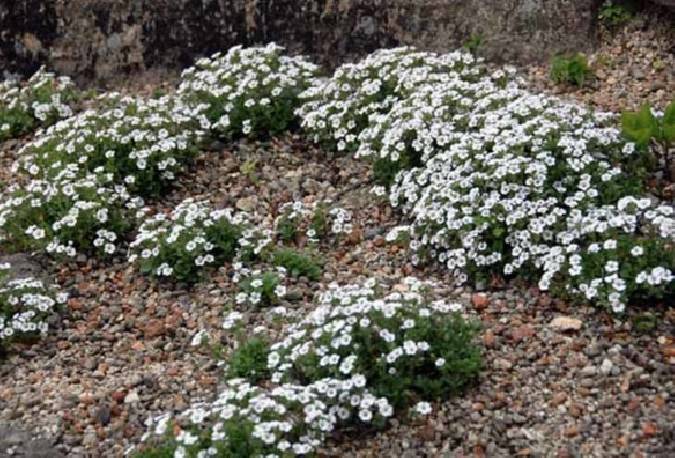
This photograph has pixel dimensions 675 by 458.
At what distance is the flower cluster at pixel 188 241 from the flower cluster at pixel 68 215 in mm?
303

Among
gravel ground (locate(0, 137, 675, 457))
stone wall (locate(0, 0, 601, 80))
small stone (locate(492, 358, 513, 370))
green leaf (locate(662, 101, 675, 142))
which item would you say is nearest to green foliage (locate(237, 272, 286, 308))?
gravel ground (locate(0, 137, 675, 457))

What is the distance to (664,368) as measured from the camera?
4859 millimetres

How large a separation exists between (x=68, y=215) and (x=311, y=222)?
1.38m

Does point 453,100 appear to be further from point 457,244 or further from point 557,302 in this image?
point 557,302

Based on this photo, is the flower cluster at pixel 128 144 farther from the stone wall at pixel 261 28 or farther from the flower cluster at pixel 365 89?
the stone wall at pixel 261 28

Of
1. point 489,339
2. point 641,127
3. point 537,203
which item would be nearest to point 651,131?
point 641,127

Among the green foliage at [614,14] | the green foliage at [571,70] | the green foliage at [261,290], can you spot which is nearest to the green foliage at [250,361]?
the green foliage at [261,290]

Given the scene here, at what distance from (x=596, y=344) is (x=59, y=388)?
2545mm

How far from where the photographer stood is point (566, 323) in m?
5.22

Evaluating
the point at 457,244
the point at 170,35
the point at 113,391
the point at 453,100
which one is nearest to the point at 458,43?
the point at 453,100

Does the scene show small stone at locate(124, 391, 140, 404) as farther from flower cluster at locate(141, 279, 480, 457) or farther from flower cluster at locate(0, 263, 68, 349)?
flower cluster at locate(0, 263, 68, 349)

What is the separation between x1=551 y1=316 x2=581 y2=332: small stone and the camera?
519cm

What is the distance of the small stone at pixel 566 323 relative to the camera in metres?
5.19

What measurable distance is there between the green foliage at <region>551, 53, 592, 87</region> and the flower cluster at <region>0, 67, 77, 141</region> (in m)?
3.43
